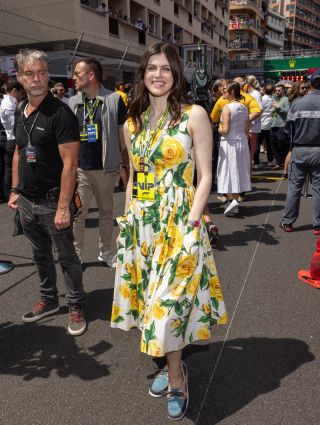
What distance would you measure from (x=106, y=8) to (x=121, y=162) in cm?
2148

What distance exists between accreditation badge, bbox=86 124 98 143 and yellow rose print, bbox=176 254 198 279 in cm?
221

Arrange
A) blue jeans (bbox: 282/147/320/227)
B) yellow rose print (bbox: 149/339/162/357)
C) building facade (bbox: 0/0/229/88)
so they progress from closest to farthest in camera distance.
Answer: yellow rose print (bbox: 149/339/162/357) < blue jeans (bbox: 282/147/320/227) < building facade (bbox: 0/0/229/88)

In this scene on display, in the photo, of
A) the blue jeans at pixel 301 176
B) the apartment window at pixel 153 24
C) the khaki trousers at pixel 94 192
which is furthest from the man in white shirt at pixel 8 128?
the apartment window at pixel 153 24

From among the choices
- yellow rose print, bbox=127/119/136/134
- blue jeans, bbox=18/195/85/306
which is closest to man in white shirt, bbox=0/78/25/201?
blue jeans, bbox=18/195/85/306

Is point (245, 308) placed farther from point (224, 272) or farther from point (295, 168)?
point (295, 168)

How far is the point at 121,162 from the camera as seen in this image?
4.15 meters

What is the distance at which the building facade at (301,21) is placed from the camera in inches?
3858

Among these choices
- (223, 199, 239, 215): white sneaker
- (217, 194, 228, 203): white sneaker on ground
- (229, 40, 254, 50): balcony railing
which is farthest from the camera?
(229, 40, 254, 50): balcony railing

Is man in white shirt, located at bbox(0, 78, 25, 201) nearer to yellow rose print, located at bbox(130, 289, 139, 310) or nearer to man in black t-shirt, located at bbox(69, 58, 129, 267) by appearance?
man in black t-shirt, located at bbox(69, 58, 129, 267)

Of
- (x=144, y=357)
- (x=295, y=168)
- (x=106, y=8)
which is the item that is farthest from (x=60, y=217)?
(x=106, y=8)

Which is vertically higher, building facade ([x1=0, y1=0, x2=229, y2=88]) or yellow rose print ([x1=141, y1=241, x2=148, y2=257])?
building facade ([x1=0, y1=0, x2=229, y2=88])

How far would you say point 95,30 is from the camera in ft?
70.8

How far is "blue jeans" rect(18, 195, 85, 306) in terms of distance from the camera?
2.91 metres

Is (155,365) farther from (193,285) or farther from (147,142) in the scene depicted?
(147,142)
